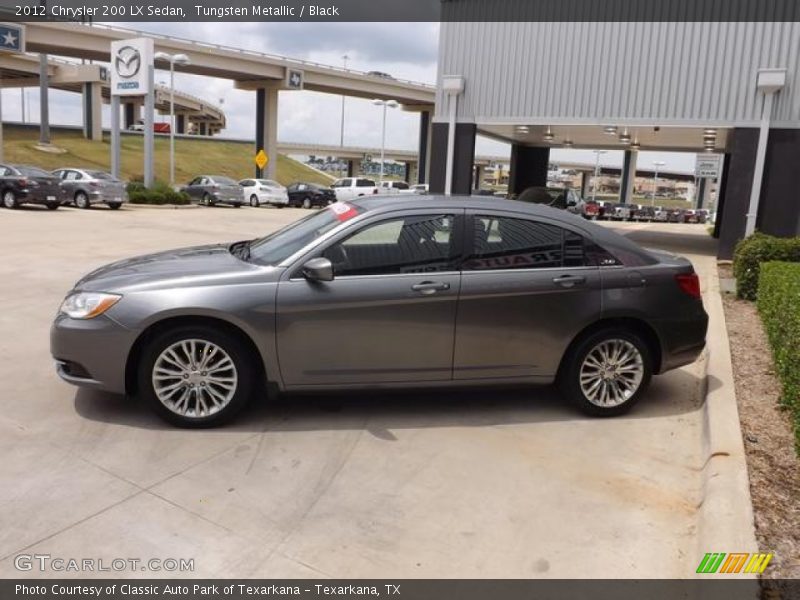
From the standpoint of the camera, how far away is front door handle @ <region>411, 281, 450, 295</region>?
473cm

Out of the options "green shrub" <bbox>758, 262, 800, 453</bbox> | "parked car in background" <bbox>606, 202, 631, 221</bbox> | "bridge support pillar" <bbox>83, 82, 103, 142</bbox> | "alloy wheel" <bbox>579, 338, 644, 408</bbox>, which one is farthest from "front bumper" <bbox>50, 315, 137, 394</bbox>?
"bridge support pillar" <bbox>83, 82, 103, 142</bbox>

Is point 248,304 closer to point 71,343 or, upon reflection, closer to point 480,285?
point 71,343

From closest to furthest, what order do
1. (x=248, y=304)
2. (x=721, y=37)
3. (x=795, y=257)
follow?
(x=248, y=304) → (x=795, y=257) → (x=721, y=37)

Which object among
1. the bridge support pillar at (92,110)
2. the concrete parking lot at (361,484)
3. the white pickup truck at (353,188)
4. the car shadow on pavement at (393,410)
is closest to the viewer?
the concrete parking lot at (361,484)

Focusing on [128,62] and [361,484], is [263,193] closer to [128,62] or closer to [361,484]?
[128,62]

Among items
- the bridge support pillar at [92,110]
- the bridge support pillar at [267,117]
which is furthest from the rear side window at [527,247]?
the bridge support pillar at [92,110]

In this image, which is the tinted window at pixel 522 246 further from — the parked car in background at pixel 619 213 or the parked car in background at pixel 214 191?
the parked car in background at pixel 619 213

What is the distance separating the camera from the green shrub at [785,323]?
458 cm

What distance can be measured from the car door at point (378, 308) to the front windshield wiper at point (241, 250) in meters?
0.69

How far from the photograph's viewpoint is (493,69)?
17.4m

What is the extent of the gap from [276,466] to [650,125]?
14930 mm

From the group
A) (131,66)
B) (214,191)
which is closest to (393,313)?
(214,191)
